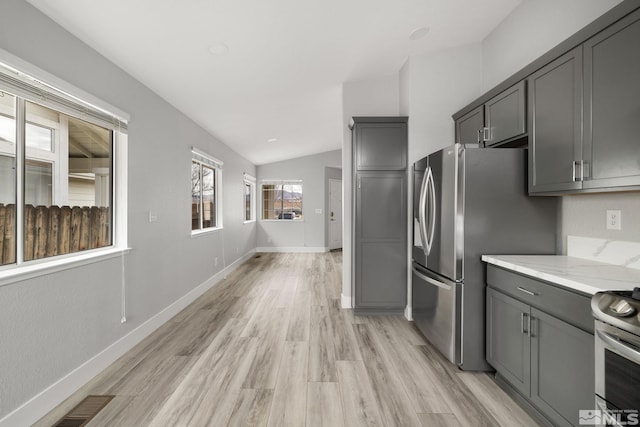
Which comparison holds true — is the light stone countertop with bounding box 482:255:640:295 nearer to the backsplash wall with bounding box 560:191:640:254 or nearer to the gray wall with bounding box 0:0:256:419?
the backsplash wall with bounding box 560:191:640:254

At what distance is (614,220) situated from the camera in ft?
5.76

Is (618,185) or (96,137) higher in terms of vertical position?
(96,137)

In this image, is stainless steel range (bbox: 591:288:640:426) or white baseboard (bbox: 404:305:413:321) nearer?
stainless steel range (bbox: 591:288:640:426)

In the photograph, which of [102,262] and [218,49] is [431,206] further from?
[102,262]

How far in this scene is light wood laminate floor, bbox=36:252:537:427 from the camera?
174 centimetres

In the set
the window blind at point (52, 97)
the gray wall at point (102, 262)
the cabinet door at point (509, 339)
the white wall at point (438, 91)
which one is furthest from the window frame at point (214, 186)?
the cabinet door at point (509, 339)

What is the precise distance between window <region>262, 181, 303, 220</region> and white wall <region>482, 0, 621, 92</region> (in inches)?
234

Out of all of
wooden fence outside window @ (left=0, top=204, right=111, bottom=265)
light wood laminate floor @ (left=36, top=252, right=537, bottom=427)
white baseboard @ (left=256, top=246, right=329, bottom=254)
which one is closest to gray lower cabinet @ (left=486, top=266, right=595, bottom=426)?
light wood laminate floor @ (left=36, top=252, right=537, bottom=427)

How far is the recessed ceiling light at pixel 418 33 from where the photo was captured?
2.74 meters

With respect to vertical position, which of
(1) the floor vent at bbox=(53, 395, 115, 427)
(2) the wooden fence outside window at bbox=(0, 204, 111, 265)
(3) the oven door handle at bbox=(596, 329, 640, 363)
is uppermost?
(2) the wooden fence outside window at bbox=(0, 204, 111, 265)

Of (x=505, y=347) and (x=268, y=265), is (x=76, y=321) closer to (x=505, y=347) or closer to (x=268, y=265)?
(x=505, y=347)

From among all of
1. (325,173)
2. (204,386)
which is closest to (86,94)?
(204,386)

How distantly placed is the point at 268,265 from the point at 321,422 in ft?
16.0

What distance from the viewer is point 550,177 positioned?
6.12ft
